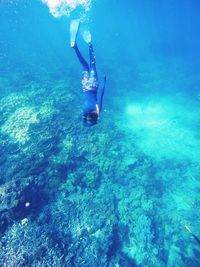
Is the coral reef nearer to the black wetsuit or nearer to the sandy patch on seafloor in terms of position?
the sandy patch on seafloor

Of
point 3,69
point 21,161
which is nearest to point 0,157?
point 21,161

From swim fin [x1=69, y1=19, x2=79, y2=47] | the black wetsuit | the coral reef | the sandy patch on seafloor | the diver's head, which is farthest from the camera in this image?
the sandy patch on seafloor

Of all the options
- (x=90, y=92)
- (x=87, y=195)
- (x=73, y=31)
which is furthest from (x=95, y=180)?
(x=73, y=31)

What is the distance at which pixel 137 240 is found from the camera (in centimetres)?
631

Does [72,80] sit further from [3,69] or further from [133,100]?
[3,69]

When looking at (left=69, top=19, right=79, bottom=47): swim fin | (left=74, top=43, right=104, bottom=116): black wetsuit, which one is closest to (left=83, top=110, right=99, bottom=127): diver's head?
(left=74, top=43, right=104, bottom=116): black wetsuit

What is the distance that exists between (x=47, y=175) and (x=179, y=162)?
621cm

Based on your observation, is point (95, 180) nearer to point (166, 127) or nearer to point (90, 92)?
point (90, 92)

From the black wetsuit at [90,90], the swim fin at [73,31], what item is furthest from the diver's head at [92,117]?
the swim fin at [73,31]

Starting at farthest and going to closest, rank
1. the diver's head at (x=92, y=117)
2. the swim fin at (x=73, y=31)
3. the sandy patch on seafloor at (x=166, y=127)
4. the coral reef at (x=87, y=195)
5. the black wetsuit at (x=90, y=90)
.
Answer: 1. the sandy patch on seafloor at (x=166, y=127)
2. the swim fin at (x=73, y=31)
3. the coral reef at (x=87, y=195)
4. the black wetsuit at (x=90, y=90)
5. the diver's head at (x=92, y=117)

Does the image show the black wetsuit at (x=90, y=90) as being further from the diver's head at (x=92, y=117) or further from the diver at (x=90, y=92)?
the diver's head at (x=92, y=117)

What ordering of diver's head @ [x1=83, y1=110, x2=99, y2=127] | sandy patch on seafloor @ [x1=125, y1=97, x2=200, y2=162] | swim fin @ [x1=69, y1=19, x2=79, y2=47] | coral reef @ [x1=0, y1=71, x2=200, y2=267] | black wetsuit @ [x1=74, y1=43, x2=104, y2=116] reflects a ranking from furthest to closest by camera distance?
1. sandy patch on seafloor @ [x1=125, y1=97, x2=200, y2=162]
2. swim fin @ [x1=69, y1=19, x2=79, y2=47]
3. coral reef @ [x1=0, y1=71, x2=200, y2=267]
4. black wetsuit @ [x1=74, y1=43, x2=104, y2=116]
5. diver's head @ [x1=83, y1=110, x2=99, y2=127]

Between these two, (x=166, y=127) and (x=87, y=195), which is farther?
(x=166, y=127)

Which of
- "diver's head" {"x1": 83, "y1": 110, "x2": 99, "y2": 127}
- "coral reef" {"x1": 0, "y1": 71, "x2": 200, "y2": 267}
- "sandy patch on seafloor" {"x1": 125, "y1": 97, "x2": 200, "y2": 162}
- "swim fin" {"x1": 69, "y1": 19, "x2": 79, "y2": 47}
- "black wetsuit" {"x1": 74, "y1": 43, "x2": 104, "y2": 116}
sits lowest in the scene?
"sandy patch on seafloor" {"x1": 125, "y1": 97, "x2": 200, "y2": 162}
